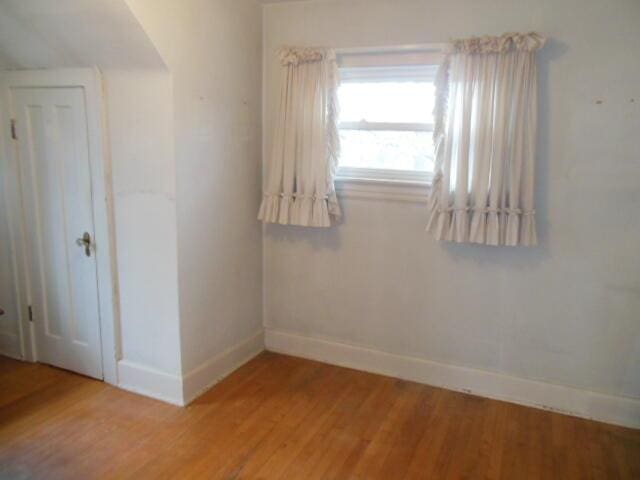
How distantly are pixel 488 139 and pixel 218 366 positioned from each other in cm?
219

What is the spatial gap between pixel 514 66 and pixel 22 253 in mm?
3292

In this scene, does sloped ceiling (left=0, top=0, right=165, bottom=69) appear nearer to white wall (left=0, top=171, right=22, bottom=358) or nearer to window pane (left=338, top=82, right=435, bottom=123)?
white wall (left=0, top=171, right=22, bottom=358)

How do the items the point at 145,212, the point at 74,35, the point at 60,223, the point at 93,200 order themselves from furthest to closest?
the point at 60,223, the point at 93,200, the point at 145,212, the point at 74,35

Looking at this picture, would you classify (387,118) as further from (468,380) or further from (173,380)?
(173,380)

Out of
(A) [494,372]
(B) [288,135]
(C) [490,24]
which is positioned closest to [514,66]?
(C) [490,24]

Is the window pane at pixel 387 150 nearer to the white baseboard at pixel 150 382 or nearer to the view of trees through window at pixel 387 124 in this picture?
the view of trees through window at pixel 387 124

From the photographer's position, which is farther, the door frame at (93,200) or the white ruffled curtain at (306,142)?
the white ruffled curtain at (306,142)

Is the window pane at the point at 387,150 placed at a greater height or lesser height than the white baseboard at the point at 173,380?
greater

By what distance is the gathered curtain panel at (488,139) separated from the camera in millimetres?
2514

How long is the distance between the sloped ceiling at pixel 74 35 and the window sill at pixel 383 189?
1.34 m

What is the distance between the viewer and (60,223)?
2.96m

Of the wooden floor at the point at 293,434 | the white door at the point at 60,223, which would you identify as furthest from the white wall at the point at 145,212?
the wooden floor at the point at 293,434

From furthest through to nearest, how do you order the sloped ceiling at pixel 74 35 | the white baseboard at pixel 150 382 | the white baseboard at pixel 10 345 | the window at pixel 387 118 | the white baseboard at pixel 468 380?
the white baseboard at pixel 10 345 → the window at pixel 387 118 → the white baseboard at pixel 150 382 → the white baseboard at pixel 468 380 → the sloped ceiling at pixel 74 35

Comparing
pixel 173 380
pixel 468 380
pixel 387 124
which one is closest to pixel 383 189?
pixel 387 124
